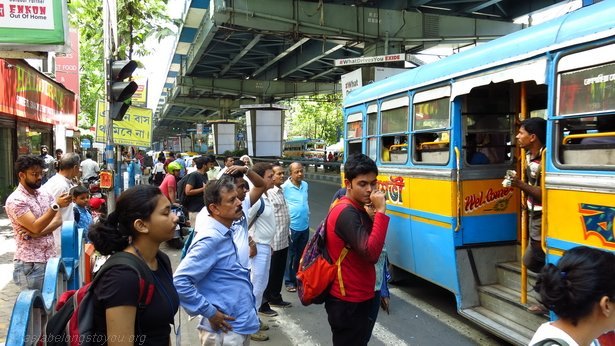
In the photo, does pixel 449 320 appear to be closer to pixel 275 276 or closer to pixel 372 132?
pixel 275 276

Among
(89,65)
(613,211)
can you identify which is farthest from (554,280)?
(89,65)

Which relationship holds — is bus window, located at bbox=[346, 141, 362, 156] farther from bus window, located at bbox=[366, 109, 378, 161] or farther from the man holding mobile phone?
the man holding mobile phone

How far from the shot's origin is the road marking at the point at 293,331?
4688 mm

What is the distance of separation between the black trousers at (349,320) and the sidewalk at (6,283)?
258cm

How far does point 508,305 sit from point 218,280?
2.95 metres

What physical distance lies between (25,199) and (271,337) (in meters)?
2.54

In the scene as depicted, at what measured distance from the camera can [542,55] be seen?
374 centimetres

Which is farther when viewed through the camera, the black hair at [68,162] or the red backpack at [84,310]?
the black hair at [68,162]

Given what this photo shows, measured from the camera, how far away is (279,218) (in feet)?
17.9

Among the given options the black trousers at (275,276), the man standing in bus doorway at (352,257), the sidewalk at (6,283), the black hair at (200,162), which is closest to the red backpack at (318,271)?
the man standing in bus doorway at (352,257)

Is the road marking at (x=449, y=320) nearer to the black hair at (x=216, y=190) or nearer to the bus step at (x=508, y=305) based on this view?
the bus step at (x=508, y=305)

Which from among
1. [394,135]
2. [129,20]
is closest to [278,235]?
[394,135]

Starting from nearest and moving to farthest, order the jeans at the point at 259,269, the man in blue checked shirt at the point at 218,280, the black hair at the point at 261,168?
the man in blue checked shirt at the point at 218,280 < the jeans at the point at 259,269 < the black hair at the point at 261,168

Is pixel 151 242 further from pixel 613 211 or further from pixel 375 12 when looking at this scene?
pixel 375 12
